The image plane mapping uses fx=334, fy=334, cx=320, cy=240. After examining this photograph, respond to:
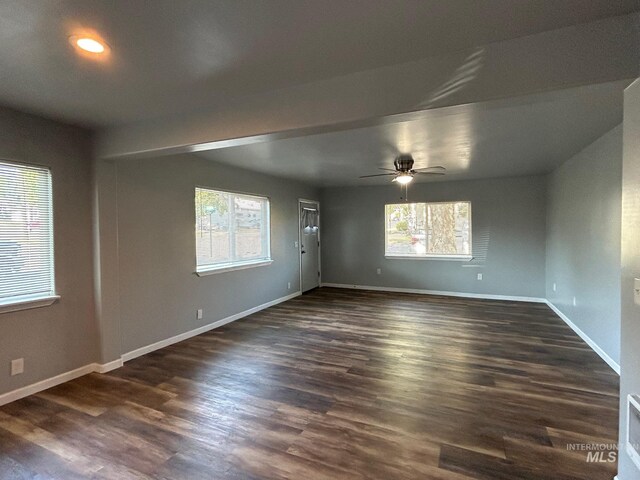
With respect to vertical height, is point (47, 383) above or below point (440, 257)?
below

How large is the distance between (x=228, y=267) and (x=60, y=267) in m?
2.19

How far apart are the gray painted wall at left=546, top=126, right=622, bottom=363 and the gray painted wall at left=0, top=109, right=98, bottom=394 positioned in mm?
5086

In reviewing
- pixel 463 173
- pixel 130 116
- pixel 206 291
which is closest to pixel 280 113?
pixel 130 116

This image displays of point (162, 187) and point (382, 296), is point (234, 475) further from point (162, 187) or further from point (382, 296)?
point (382, 296)

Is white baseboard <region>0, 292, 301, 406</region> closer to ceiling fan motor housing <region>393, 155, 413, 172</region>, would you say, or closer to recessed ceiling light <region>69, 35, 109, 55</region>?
recessed ceiling light <region>69, 35, 109, 55</region>

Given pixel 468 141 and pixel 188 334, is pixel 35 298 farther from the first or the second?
pixel 468 141

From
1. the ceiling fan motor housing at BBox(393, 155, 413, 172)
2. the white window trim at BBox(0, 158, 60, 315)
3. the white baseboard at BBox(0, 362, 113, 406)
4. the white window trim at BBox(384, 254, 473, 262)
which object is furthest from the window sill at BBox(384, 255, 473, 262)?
the white window trim at BBox(0, 158, 60, 315)

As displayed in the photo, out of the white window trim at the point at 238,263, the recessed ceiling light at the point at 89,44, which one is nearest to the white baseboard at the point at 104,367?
the white window trim at the point at 238,263

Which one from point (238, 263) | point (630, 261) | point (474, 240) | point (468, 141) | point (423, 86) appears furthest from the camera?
point (474, 240)

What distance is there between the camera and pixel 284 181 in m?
6.46

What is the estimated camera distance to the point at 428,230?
712cm

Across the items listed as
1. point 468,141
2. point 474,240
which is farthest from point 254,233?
point 474,240

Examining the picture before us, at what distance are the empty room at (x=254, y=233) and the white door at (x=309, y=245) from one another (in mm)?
1678

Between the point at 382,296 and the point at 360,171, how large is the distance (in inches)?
107
